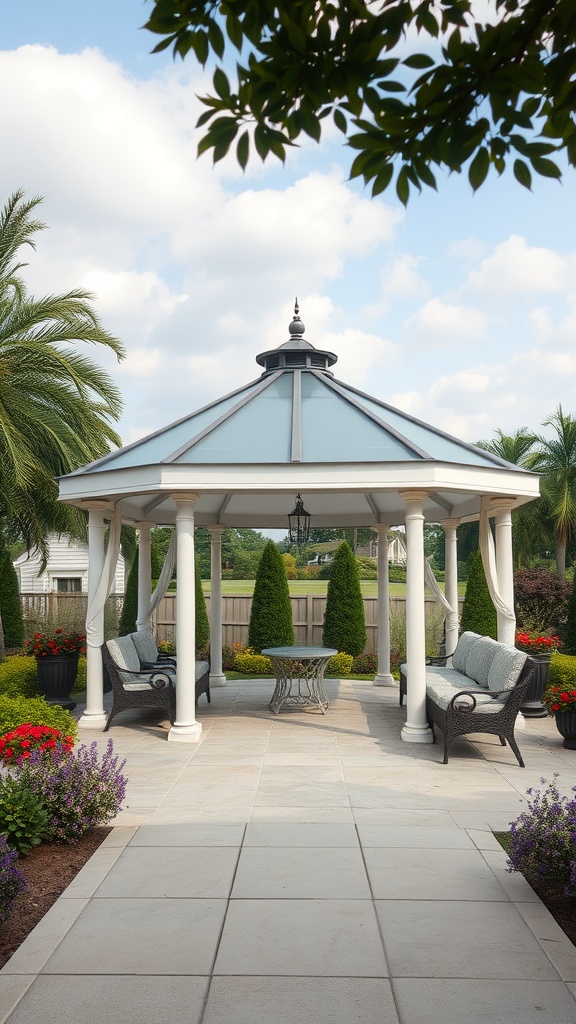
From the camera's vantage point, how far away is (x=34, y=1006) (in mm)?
3301

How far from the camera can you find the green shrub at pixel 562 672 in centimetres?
1169

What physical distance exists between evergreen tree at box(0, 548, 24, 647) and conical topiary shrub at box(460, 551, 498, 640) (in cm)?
976

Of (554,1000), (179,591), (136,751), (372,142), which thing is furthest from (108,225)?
(554,1000)

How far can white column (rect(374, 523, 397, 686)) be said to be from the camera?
1382cm

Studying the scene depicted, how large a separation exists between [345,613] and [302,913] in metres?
13.9

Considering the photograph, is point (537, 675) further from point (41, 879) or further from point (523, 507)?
point (523, 507)

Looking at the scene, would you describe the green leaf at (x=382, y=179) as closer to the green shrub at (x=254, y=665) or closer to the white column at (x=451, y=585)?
the white column at (x=451, y=585)

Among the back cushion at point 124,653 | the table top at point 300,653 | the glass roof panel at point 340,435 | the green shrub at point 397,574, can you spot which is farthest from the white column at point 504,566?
the green shrub at point 397,574

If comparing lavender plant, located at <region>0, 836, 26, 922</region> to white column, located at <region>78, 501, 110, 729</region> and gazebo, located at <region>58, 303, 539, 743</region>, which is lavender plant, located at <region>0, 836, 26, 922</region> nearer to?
gazebo, located at <region>58, 303, 539, 743</region>

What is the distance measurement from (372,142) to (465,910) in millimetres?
3919

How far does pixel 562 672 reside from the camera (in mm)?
11836

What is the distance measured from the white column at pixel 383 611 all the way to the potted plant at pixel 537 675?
2.44m

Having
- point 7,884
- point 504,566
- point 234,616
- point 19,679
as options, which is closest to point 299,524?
point 504,566

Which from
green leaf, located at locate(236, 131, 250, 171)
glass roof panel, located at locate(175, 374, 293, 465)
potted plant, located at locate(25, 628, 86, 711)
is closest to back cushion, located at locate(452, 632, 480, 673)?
glass roof panel, located at locate(175, 374, 293, 465)
